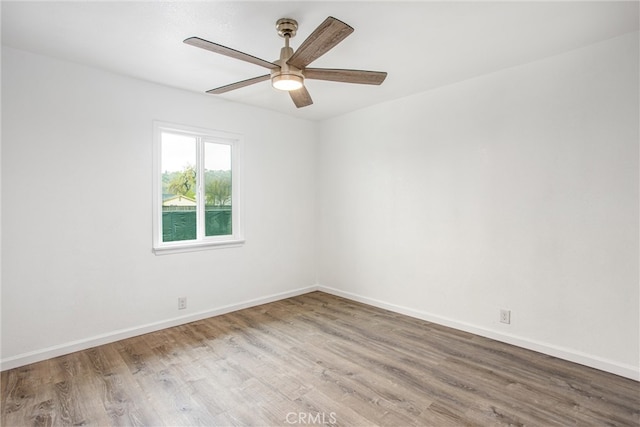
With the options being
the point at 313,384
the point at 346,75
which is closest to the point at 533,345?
the point at 313,384

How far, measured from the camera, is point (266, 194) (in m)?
4.29

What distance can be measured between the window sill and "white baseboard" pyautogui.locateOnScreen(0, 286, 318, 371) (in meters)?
0.71

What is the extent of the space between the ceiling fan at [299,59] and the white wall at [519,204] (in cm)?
148

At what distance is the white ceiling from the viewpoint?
2055mm

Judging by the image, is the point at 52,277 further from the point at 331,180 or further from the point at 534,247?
the point at 534,247

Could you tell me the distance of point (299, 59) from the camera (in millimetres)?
2074

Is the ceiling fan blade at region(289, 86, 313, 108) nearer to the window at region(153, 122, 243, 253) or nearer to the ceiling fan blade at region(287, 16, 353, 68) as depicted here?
the ceiling fan blade at region(287, 16, 353, 68)

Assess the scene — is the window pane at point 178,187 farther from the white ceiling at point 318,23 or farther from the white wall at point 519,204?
the white wall at point 519,204

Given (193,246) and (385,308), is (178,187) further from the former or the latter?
(385,308)

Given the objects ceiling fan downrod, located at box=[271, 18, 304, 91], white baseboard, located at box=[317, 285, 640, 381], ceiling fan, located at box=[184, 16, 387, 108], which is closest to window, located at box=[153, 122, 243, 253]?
ceiling fan, located at box=[184, 16, 387, 108]

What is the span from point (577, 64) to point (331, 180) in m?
2.90

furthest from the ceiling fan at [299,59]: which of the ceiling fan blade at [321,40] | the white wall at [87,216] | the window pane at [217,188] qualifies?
the window pane at [217,188]

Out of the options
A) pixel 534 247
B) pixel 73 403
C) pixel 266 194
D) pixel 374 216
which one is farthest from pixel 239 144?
pixel 534 247

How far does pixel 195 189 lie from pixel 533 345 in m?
3.71
